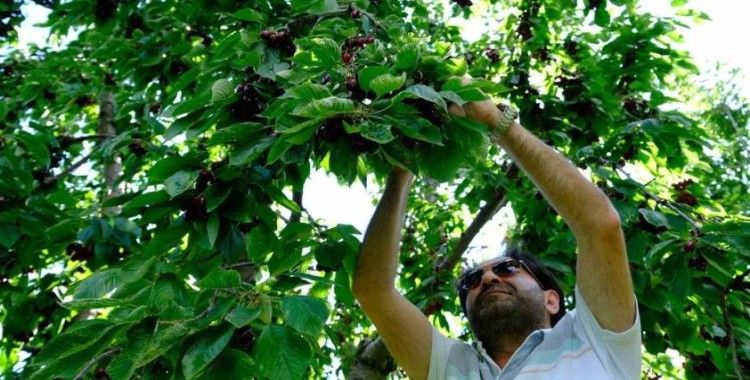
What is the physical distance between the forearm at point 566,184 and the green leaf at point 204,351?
1.06 metres

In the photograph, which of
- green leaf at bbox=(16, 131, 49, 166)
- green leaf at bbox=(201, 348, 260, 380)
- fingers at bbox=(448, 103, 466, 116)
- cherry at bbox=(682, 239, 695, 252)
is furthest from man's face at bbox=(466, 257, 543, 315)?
green leaf at bbox=(16, 131, 49, 166)

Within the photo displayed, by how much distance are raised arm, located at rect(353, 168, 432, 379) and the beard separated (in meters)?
0.21

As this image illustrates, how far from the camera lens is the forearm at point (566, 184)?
2.35 meters

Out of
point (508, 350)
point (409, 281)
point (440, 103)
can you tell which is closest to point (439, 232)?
point (409, 281)

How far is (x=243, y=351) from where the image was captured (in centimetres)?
210

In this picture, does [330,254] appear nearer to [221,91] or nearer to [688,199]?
[221,91]

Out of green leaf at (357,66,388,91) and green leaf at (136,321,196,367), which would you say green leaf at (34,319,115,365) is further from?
green leaf at (357,66,388,91)

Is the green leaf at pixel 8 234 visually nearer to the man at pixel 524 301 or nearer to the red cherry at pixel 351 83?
the man at pixel 524 301

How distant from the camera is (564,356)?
94.3 inches

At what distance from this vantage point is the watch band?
2.22 m

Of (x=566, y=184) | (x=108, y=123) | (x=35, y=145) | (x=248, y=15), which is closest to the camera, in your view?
(x=566, y=184)

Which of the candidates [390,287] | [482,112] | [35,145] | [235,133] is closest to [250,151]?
[235,133]

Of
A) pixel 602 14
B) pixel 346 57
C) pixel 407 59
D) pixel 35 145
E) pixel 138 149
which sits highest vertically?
pixel 602 14

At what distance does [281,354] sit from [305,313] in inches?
5.1
